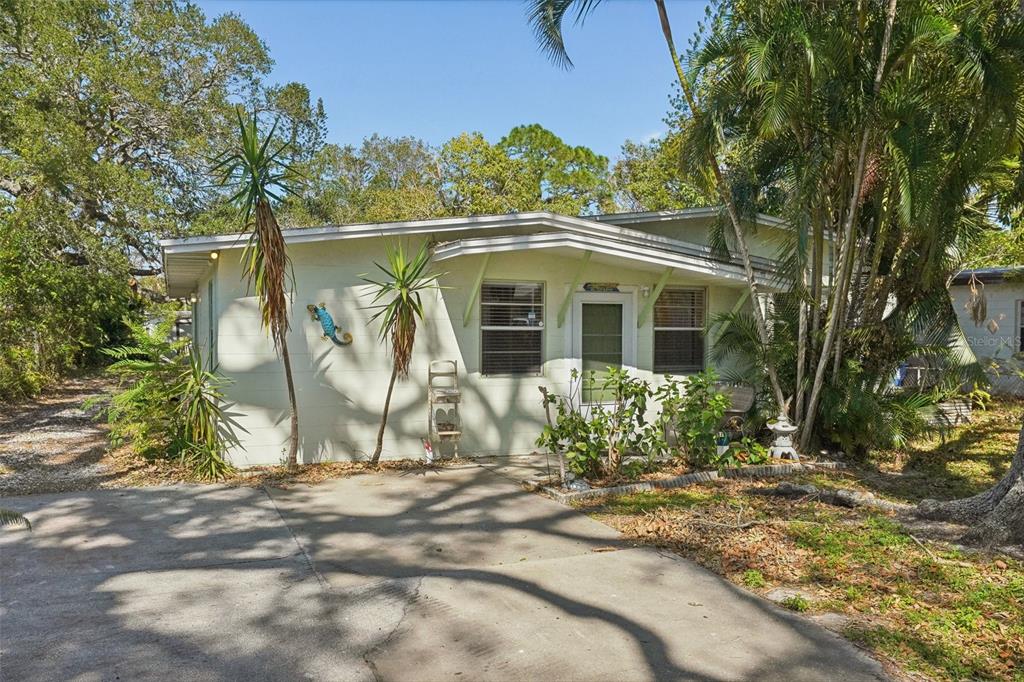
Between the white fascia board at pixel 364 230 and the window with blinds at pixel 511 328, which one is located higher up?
the white fascia board at pixel 364 230

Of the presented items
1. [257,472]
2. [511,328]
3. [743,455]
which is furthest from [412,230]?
[743,455]

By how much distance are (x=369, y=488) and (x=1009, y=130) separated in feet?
25.4

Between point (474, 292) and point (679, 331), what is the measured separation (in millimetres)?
3298

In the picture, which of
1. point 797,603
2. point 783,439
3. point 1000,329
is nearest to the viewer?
point 797,603

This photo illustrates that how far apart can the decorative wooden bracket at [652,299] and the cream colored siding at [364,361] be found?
3.7 inches

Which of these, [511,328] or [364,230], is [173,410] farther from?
[511,328]

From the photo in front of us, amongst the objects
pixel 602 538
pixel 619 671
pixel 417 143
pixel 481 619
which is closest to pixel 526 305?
pixel 602 538

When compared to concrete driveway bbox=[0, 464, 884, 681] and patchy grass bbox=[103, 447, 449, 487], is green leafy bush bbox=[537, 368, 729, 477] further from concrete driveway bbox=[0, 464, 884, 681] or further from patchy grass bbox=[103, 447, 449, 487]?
patchy grass bbox=[103, 447, 449, 487]

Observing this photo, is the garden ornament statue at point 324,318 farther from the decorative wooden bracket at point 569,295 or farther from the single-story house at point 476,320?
the decorative wooden bracket at point 569,295

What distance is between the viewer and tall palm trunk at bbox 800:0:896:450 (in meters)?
6.93

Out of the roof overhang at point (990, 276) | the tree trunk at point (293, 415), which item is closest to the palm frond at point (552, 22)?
the tree trunk at point (293, 415)

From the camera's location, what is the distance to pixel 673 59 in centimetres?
786

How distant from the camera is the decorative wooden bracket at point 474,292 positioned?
8423 mm

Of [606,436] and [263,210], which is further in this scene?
[606,436]
